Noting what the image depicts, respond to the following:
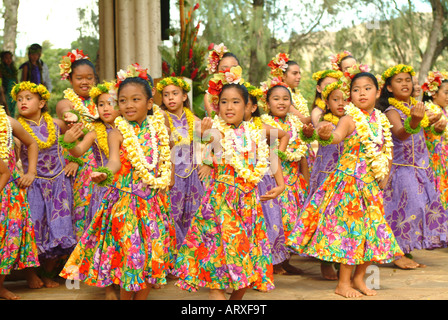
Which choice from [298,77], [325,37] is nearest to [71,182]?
[298,77]

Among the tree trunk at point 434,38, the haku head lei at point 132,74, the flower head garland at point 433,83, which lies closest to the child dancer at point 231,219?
the haku head lei at point 132,74

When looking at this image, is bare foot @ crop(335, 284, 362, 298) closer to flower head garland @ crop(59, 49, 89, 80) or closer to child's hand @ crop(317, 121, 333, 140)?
child's hand @ crop(317, 121, 333, 140)

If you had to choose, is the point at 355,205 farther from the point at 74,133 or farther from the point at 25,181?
the point at 25,181

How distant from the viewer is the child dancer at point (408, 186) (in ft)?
19.7

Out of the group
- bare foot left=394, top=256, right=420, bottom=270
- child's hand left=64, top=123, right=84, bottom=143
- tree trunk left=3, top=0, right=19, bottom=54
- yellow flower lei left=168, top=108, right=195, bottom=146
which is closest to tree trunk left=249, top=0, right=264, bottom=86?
tree trunk left=3, top=0, right=19, bottom=54

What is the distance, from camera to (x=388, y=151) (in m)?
5.16

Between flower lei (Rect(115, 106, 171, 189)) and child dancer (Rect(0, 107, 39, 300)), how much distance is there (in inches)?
42.2

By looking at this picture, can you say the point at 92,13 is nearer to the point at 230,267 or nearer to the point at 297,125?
the point at 297,125

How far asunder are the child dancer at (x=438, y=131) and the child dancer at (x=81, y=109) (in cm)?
332

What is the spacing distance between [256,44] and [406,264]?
38.5 ft

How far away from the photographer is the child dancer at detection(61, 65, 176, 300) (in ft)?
14.3

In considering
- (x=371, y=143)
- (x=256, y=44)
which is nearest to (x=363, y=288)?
(x=371, y=143)

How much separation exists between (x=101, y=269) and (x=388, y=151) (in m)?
2.43

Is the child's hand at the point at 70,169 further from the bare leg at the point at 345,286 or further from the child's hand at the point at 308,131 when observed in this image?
the bare leg at the point at 345,286
